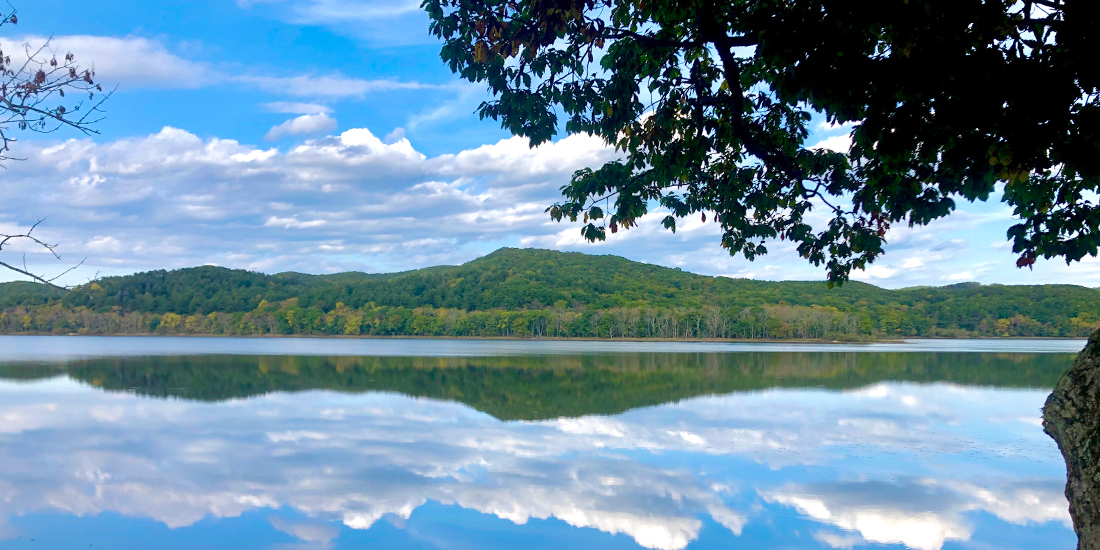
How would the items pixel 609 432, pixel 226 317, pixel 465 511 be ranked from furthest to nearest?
pixel 226 317
pixel 609 432
pixel 465 511

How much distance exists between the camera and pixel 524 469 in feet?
37.1

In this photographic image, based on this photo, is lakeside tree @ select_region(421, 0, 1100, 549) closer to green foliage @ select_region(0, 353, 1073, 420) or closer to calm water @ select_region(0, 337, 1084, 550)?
calm water @ select_region(0, 337, 1084, 550)

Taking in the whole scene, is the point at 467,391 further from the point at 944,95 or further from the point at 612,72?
the point at 944,95

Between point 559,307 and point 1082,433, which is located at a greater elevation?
point 559,307

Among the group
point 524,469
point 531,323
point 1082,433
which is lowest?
point 524,469

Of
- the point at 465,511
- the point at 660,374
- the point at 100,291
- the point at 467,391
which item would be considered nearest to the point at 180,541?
the point at 465,511

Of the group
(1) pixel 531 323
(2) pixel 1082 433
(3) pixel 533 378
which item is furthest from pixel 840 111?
(1) pixel 531 323

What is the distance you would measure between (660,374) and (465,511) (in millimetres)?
20440

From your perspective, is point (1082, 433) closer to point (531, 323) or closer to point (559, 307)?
point (531, 323)

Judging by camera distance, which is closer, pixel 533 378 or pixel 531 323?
pixel 533 378

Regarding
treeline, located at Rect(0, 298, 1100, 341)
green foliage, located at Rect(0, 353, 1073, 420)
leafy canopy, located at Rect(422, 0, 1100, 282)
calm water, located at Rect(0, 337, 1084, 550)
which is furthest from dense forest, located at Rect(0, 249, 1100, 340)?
leafy canopy, located at Rect(422, 0, 1100, 282)

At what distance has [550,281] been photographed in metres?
113

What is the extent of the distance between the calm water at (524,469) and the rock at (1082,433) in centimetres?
352

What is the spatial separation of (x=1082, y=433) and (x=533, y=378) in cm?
2193
